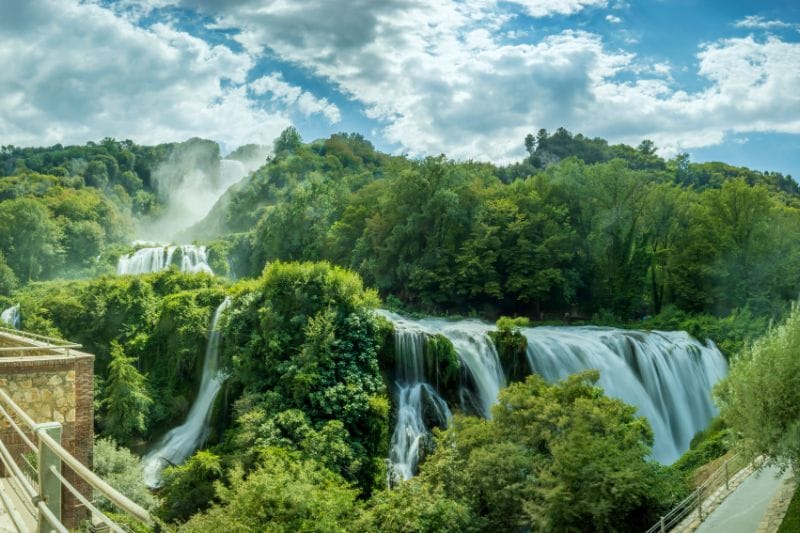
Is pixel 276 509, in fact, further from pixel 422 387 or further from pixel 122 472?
pixel 422 387

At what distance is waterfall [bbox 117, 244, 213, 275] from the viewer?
46625 millimetres

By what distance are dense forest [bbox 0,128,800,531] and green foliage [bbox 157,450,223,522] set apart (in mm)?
59

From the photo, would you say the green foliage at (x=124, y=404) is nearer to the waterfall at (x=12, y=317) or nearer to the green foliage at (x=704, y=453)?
the waterfall at (x=12, y=317)

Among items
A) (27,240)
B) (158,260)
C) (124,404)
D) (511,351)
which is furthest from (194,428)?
(27,240)

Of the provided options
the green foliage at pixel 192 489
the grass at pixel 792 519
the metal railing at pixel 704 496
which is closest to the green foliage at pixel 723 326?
the metal railing at pixel 704 496

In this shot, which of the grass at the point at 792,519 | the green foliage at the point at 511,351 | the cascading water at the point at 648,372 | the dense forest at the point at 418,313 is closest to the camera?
the grass at the point at 792,519

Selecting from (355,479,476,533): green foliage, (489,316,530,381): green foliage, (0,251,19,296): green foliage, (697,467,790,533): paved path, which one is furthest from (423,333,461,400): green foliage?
(0,251,19,296): green foliage

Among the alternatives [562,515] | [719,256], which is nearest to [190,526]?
[562,515]

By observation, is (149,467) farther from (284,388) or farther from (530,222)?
(530,222)

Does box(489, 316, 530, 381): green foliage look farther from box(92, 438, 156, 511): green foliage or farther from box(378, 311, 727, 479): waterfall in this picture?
box(92, 438, 156, 511): green foliage

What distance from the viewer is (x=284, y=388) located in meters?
18.0

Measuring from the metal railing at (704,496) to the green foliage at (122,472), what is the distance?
12363mm

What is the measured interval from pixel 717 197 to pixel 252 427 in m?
35.5

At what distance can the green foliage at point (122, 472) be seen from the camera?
16.1 m
